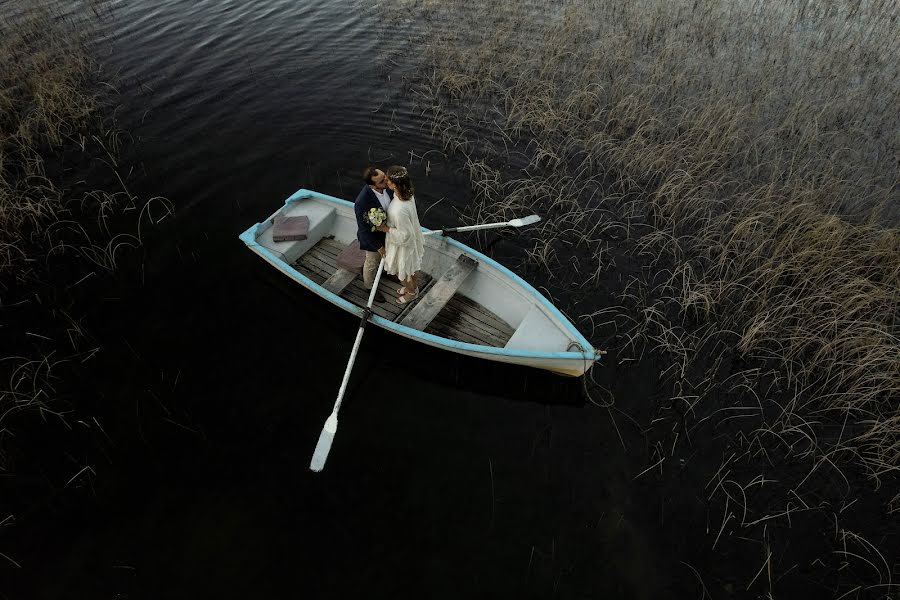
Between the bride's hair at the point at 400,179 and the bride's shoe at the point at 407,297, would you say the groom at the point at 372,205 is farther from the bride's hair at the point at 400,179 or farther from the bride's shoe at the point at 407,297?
the bride's shoe at the point at 407,297

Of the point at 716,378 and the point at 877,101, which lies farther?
the point at 877,101

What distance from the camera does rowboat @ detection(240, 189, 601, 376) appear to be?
6.66 meters

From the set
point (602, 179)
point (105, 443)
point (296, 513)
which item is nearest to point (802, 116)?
point (602, 179)

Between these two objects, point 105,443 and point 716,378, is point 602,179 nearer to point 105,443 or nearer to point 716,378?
point 716,378

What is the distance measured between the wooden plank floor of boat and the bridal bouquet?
5.67 ft

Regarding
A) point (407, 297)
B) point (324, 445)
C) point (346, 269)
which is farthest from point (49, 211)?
point (324, 445)

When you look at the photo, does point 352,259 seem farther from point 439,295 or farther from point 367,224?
point 439,295

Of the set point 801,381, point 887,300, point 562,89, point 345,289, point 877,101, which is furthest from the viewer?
point 562,89

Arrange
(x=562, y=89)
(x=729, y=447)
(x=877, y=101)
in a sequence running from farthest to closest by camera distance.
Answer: (x=562, y=89)
(x=877, y=101)
(x=729, y=447)

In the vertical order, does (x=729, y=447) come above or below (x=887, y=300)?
below

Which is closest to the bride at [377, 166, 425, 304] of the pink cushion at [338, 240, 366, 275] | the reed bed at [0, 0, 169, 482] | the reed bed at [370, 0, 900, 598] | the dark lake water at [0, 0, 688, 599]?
the pink cushion at [338, 240, 366, 275]

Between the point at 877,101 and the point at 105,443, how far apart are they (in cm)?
1768

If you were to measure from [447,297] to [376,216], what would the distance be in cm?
182

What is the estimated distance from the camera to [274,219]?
29.6 ft
